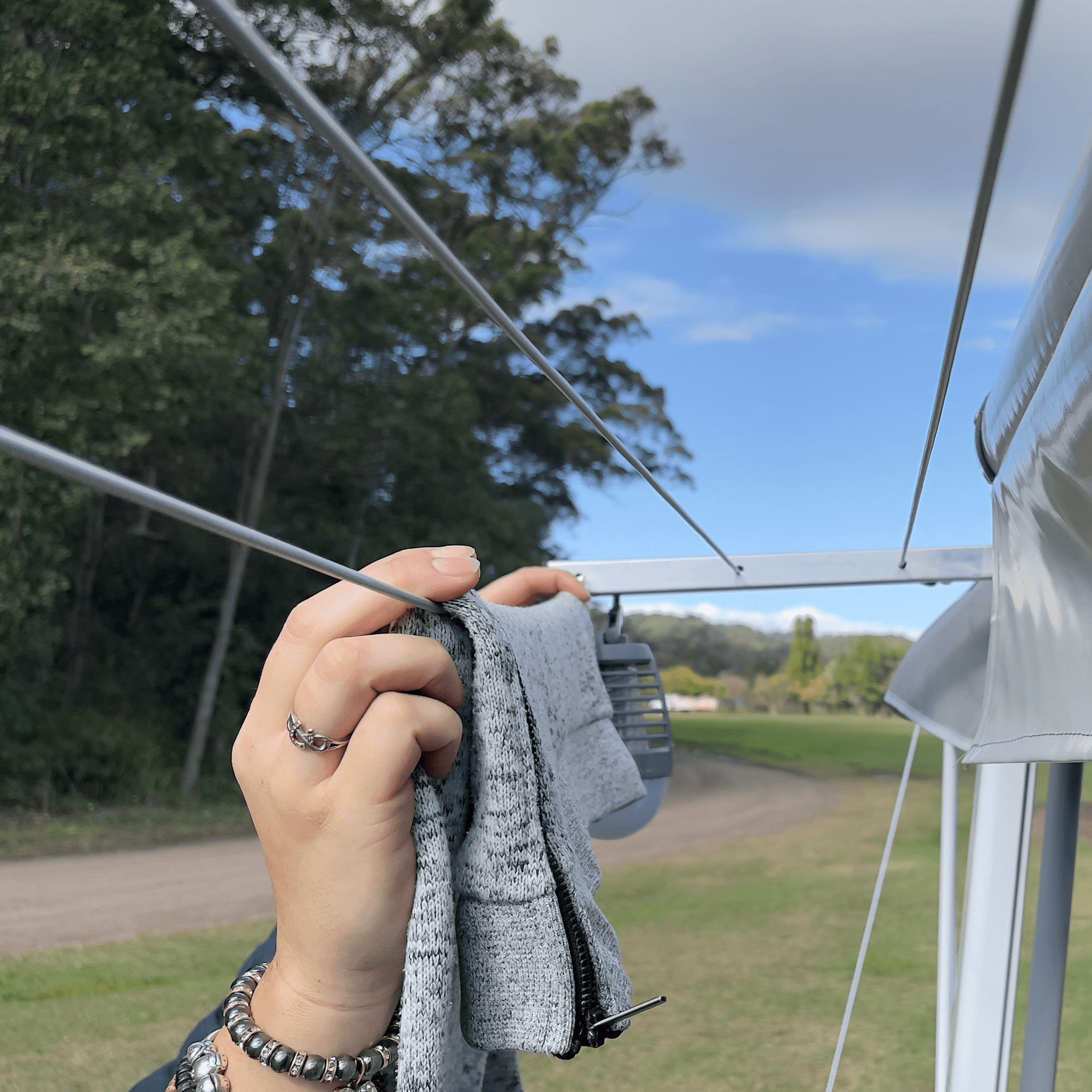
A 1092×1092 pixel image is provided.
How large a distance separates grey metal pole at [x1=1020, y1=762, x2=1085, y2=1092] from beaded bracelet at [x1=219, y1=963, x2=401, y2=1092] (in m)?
0.33

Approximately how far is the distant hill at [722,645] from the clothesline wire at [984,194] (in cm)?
775

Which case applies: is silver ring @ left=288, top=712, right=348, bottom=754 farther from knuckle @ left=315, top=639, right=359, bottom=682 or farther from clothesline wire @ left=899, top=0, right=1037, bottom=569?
clothesline wire @ left=899, top=0, right=1037, bottom=569

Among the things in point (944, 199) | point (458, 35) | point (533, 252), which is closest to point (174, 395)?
point (458, 35)

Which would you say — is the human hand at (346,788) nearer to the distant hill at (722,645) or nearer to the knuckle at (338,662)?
the knuckle at (338,662)

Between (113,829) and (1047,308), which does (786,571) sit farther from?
(113,829)

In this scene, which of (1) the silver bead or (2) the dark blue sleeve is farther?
(2) the dark blue sleeve

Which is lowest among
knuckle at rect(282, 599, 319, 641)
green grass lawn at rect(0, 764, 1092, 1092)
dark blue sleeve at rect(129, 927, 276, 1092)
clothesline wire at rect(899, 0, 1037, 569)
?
green grass lawn at rect(0, 764, 1092, 1092)

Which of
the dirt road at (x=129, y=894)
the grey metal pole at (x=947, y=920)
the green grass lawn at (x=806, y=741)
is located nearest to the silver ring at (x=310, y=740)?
the grey metal pole at (x=947, y=920)

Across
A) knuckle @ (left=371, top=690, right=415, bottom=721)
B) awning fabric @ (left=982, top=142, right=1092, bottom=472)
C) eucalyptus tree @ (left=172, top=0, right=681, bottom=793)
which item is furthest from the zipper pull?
eucalyptus tree @ (left=172, top=0, right=681, bottom=793)

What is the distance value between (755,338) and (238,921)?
9.53m

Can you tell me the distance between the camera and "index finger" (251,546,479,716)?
10.6 inches

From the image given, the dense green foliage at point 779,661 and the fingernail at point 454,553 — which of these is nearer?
the fingernail at point 454,553

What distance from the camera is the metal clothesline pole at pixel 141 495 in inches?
5.0

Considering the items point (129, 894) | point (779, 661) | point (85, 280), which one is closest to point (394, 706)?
point (129, 894)
